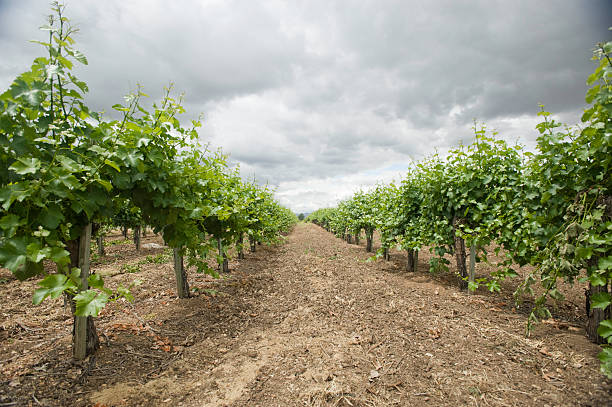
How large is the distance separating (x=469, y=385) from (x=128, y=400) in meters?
3.54

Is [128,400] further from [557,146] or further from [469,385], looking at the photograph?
[557,146]

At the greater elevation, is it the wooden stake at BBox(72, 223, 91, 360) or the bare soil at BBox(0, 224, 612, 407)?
the wooden stake at BBox(72, 223, 91, 360)

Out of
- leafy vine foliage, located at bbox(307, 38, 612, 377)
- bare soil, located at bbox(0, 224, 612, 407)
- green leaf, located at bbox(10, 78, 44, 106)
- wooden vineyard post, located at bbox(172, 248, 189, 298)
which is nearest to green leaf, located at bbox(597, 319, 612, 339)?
leafy vine foliage, located at bbox(307, 38, 612, 377)

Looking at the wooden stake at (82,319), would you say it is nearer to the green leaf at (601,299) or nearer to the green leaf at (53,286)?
the green leaf at (53,286)

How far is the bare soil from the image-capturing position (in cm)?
274

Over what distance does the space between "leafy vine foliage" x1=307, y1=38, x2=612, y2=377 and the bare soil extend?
1.80 ft

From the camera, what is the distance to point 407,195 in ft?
25.9

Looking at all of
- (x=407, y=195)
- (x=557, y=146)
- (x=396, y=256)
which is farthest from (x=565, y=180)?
(x=396, y=256)

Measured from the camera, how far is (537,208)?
170 inches

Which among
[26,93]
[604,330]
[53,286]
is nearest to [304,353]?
[53,286]

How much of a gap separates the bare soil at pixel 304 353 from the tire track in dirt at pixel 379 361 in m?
0.02

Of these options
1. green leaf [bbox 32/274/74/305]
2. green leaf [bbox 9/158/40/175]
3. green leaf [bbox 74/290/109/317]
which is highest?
green leaf [bbox 9/158/40/175]

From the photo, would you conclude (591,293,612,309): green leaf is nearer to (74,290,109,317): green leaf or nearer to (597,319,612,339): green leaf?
(597,319,612,339): green leaf

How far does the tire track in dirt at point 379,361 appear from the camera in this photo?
2752 mm
